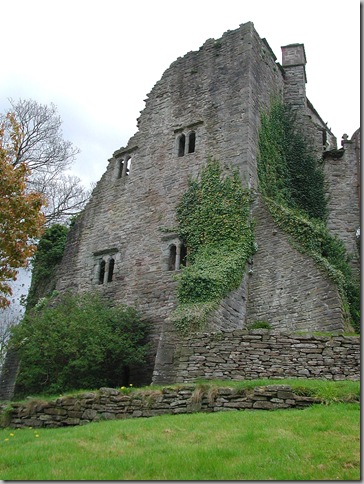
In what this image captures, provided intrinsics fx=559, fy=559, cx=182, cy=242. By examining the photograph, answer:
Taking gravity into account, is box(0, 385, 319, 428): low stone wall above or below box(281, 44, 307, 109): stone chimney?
below

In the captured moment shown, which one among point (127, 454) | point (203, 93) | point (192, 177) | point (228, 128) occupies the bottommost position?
point (127, 454)

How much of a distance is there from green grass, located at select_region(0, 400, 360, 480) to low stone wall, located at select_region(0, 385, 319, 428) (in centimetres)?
54

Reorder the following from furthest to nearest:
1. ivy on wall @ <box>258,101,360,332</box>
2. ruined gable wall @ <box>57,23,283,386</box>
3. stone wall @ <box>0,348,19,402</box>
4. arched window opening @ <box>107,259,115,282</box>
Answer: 1. arched window opening @ <box>107,259,115,282</box>
2. ruined gable wall @ <box>57,23,283,386</box>
3. stone wall @ <box>0,348,19,402</box>
4. ivy on wall @ <box>258,101,360,332</box>

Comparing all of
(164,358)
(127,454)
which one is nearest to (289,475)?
(127,454)

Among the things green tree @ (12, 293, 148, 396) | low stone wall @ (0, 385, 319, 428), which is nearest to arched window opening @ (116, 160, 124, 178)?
green tree @ (12, 293, 148, 396)

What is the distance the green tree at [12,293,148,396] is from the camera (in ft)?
57.5

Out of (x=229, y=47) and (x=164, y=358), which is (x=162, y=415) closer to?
(x=164, y=358)

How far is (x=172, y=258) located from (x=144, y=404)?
28.6ft

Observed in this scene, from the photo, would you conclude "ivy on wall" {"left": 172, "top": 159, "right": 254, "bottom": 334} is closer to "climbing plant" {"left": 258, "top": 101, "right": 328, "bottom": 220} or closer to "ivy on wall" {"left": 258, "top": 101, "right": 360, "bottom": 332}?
"ivy on wall" {"left": 258, "top": 101, "right": 360, "bottom": 332}

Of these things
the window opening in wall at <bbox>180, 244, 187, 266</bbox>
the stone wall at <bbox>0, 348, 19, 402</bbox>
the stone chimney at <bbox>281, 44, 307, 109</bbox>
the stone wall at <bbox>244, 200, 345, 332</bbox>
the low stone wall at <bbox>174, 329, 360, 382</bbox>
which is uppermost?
the stone chimney at <bbox>281, 44, 307, 109</bbox>

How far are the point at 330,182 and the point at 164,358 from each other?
1204cm

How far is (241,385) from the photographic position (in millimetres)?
12766

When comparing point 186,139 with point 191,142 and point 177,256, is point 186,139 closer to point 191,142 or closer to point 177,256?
point 191,142

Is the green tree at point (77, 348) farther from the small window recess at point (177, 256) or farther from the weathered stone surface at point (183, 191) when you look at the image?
the small window recess at point (177, 256)
